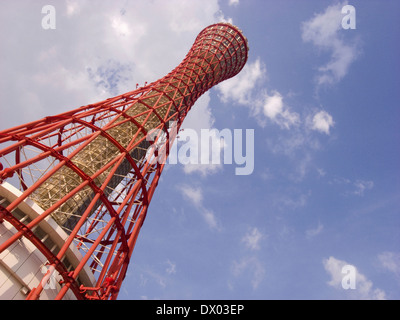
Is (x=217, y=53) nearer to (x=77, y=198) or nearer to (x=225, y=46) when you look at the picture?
(x=225, y=46)

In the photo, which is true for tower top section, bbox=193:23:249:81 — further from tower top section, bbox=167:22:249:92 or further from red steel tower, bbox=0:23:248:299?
red steel tower, bbox=0:23:248:299

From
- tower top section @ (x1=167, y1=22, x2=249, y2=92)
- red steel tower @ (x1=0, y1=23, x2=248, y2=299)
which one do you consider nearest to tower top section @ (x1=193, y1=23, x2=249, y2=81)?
tower top section @ (x1=167, y1=22, x2=249, y2=92)

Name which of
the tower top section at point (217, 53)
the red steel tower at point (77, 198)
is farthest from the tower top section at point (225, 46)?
Result: the red steel tower at point (77, 198)

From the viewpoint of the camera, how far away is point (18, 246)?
1226 cm

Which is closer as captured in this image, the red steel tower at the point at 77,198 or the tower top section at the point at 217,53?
the red steel tower at the point at 77,198

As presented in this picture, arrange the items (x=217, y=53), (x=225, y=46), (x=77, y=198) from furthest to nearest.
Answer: (x=225, y=46) → (x=217, y=53) → (x=77, y=198)

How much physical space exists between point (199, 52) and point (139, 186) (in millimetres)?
26348

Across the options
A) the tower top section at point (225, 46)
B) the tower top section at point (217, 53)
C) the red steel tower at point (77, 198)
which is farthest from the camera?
the tower top section at point (225, 46)

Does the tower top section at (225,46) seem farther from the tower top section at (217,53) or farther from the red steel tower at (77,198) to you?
the red steel tower at (77,198)

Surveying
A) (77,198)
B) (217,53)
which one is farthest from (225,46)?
(77,198)

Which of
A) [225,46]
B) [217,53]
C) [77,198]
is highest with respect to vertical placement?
[225,46]
